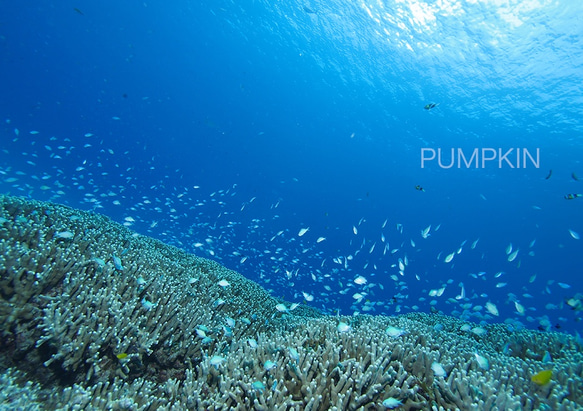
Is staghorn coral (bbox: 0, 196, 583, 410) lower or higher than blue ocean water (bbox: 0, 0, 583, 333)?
lower

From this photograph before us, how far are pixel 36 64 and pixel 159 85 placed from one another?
73.9 feet

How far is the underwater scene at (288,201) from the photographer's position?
11.5ft

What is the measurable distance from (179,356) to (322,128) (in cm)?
6440

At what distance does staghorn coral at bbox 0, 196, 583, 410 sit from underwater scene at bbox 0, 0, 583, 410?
0.11 ft

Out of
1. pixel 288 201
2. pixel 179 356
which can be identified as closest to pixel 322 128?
pixel 288 201

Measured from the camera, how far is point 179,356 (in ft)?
14.2

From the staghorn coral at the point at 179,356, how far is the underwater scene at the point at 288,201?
0.03 m

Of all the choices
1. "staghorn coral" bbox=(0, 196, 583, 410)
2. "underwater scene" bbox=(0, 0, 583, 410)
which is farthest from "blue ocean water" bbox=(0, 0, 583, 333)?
"staghorn coral" bbox=(0, 196, 583, 410)

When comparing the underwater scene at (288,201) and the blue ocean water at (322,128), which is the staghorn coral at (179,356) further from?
the blue ocean water at (322,128)

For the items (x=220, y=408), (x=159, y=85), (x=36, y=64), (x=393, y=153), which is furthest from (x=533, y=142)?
(x=36, y=64)

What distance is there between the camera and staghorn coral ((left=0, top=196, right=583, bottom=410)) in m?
3.08

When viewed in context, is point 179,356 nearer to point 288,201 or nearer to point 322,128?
point 322,128

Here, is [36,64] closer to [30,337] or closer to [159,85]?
[159,85]

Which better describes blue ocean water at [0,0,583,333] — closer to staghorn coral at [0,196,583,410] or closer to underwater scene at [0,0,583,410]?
underwater scene at [0,0,583,410]
